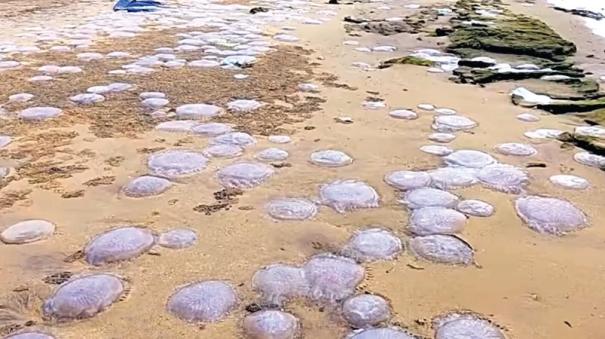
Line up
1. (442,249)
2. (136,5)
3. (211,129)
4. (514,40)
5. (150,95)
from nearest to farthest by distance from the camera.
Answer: (442,249), (211,129), (150,95), (514,40), (136,5)

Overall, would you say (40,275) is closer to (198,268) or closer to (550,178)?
(198,268)

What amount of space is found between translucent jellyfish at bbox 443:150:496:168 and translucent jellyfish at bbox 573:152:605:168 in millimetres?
299

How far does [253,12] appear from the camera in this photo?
16.8 feet

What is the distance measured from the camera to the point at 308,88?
9.42 ft

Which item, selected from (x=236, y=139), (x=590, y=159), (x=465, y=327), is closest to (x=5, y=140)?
(x=236, y=139)

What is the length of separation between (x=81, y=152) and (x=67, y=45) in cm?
189

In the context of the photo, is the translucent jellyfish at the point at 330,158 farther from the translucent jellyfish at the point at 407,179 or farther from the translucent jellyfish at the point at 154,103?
the translucent jellyfish at the point at 154,103

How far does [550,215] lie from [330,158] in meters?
0.72

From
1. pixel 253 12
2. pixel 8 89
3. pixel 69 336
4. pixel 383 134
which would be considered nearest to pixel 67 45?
pixel 8 89

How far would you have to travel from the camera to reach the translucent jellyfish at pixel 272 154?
6.67 ft

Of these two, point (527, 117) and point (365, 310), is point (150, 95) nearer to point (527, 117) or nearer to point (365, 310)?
point (527, 117)

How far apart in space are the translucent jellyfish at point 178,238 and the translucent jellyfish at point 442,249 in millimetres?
559

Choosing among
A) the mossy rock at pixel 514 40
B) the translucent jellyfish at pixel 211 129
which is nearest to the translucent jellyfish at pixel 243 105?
the translucent jellyfish at pixel 211 129

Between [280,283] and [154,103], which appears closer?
[280,283]
